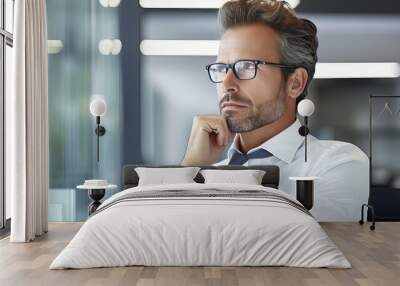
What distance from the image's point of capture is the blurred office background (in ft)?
24.1

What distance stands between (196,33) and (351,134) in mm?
2274

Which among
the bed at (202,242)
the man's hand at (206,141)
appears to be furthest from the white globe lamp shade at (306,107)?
the bed at (202,242)

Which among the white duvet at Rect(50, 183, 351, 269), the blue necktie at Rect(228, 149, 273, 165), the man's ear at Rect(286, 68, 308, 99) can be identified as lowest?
the white duvet at Rect(50, 183, 351, 269)

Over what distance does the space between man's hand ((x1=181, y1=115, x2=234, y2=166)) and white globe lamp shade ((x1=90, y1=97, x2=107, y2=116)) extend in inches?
44.0

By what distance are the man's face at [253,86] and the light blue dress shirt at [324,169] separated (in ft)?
0.85

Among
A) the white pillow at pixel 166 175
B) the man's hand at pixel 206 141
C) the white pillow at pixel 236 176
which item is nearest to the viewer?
the white pillow at pixel 236 176

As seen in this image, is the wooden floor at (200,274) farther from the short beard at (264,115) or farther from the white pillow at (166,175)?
the short beard at (264,115)

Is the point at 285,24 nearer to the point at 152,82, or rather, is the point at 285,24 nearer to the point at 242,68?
the point at 242,68

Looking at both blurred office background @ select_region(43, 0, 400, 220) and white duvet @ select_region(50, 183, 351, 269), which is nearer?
white duvet @ select_region(50, 183, 351, 269)

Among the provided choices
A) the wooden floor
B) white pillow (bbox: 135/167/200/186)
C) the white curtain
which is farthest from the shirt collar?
the white curtain

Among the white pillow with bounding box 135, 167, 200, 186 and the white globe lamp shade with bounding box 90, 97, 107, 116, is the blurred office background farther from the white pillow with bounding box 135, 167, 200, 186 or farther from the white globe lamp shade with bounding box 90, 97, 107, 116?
the white pillow with bounding box 135, 167, 200, 186

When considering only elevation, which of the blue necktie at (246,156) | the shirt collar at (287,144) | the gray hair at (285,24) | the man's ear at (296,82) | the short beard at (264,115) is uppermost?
the gray hair at (285,24)

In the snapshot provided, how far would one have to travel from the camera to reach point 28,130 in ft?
19.9

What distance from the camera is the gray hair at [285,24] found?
23.6 feet
